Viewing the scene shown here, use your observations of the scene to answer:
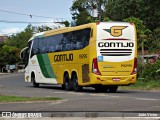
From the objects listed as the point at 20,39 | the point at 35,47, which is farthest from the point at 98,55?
the point at 20,39

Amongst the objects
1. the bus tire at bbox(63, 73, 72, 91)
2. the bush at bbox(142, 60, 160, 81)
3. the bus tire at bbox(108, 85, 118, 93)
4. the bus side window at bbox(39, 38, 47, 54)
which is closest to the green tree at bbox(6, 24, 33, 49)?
the bush at bbox(142, 60, 160, 81)

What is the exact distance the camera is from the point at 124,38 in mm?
24906

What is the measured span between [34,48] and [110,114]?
64.3 feet

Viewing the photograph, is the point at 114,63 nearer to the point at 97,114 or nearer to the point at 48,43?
the point at 48,43

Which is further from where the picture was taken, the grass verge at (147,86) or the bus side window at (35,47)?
the bus side window at (35,47)

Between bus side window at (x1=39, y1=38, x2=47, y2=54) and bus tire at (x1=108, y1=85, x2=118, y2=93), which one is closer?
bus tire at (x1=108, y1=85, x2=118, y2=93)

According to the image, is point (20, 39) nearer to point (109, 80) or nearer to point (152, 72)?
point (152, 72)

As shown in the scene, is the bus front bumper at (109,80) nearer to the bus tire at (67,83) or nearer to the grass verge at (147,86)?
the bus tire at (67,83)

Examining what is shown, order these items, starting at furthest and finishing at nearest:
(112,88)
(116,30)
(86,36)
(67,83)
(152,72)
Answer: (152,72) → (67,83) → (112,88) → (86,36) → (116,30)

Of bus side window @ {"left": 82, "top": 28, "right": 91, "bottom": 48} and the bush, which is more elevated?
bus side window @ {"left": 82, "top": 28, "right": 91, "bottom": 48}

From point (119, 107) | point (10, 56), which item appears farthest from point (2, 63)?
point (119, 107)

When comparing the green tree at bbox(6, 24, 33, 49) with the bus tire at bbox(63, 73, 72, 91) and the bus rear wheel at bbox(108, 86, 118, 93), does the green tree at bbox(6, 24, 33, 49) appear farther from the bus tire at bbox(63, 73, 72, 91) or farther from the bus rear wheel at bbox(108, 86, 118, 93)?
the bus rear wheel at bbox(108, 86, 118, 93)

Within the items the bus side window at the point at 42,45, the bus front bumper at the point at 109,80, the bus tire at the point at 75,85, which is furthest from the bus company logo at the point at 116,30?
the bus side window at the point at 42,45

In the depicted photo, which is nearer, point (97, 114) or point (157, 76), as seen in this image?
point (97, 114)
